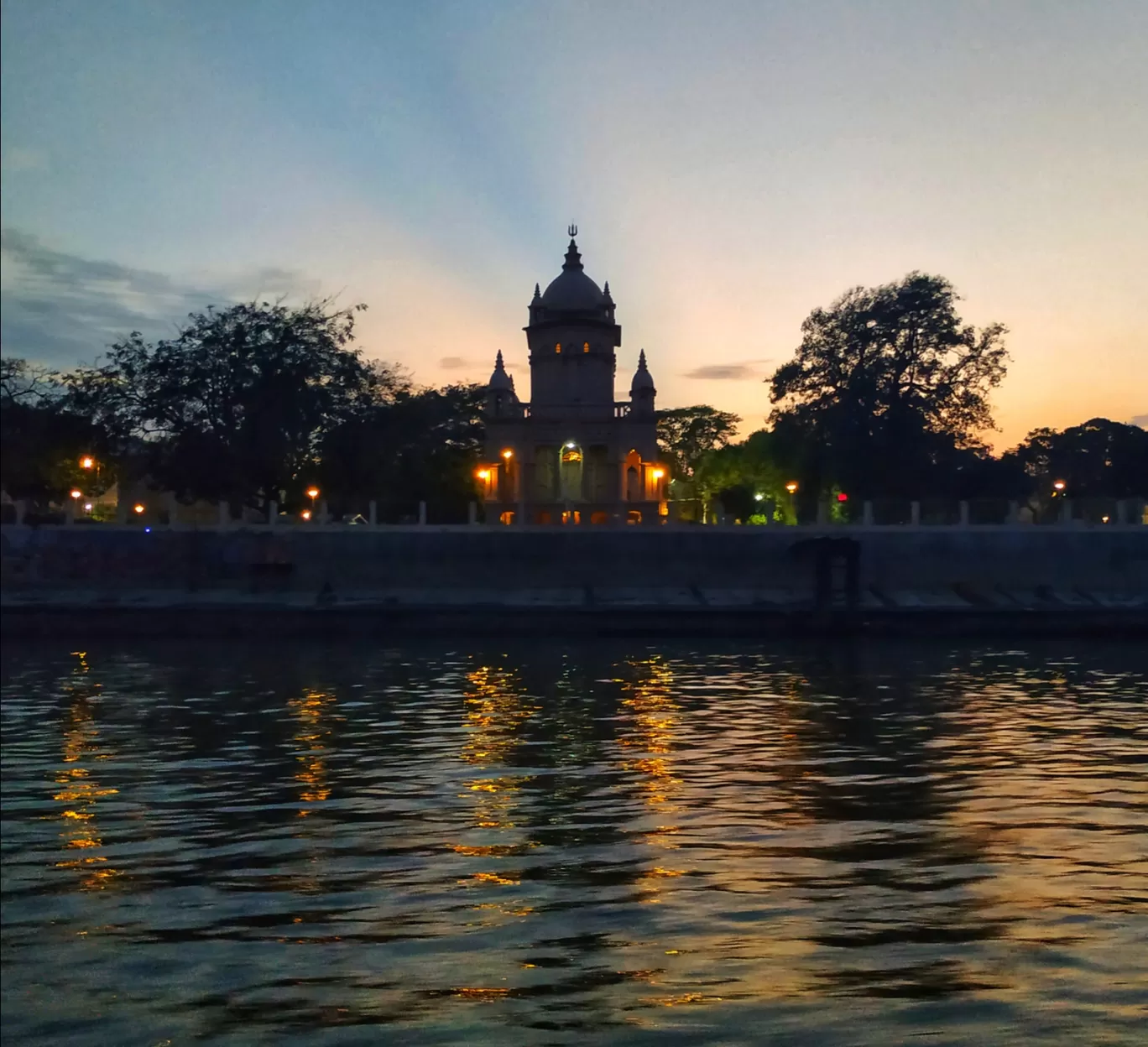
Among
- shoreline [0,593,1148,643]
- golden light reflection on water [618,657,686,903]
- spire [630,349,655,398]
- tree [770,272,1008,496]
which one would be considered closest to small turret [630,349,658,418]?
spire [630,349,655,398]

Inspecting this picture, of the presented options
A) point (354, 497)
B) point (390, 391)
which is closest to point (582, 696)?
point (354, 497)

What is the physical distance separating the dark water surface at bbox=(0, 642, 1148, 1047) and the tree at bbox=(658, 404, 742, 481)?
270ft

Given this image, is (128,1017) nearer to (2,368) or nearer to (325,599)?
(325,599)

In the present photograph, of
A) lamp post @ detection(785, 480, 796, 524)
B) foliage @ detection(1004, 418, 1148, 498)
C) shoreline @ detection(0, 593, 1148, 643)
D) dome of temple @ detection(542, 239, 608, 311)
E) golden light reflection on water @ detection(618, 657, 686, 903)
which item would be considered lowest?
golden light reflection on water @ detection(618, 657, 686, 903)

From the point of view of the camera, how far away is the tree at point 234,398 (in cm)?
5609

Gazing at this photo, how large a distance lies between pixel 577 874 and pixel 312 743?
926 cm

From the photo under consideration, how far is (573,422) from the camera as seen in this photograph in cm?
8012

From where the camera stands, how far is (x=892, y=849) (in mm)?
12852

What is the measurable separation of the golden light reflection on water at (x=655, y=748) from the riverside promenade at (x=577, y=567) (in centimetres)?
1513

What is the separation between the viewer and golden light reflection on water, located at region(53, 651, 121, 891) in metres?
12.2

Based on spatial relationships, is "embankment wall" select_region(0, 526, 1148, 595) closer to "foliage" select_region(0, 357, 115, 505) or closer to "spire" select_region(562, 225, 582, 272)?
"foliage" select_region(0, 357, 115, 505)

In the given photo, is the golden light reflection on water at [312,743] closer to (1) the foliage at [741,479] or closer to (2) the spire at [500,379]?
(1) the foliage at [741,479]

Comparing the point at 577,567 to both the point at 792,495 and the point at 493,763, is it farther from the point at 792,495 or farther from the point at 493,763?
the point at 493,763

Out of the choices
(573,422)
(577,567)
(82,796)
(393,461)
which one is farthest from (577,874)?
(573,422)
